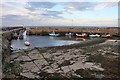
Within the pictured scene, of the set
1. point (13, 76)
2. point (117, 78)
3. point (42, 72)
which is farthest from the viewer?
point (42, 72)

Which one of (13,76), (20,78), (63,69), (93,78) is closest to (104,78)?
(93,78)

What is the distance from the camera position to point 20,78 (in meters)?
8.04

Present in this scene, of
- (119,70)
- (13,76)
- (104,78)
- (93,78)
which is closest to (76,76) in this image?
(93,78)

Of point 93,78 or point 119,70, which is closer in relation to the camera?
point 93,78

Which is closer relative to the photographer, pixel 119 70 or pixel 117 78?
pixel 117 78

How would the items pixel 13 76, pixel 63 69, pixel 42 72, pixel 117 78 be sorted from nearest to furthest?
pixel 117 78, pixel 13 76, pixel 42 72, pixel 63 69

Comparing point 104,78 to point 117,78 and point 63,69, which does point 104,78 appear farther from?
point 63,69

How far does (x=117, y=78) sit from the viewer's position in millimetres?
7801

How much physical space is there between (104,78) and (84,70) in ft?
6.75

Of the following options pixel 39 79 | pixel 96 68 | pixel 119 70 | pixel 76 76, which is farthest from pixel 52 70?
pixel 119 70

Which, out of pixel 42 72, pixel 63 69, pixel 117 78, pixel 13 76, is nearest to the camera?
pixel 117 78

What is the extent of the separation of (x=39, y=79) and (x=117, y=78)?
6911 millimetres

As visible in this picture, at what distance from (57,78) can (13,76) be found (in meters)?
4.15

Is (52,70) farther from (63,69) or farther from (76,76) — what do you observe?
(76,76)
